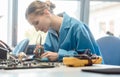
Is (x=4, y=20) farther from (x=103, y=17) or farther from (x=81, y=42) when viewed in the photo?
(x=81, y=42)

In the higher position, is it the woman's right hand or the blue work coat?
the blue work coat

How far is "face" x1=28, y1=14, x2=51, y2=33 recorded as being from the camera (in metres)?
1.72

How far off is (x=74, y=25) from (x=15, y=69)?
0.71m

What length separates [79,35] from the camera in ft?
5.17

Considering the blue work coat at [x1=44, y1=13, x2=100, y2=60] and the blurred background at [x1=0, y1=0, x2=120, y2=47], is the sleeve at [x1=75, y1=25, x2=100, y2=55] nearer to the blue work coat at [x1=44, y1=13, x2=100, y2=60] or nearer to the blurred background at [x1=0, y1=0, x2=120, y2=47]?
the blue work coat at [x1=44, y1=13, x2=100, y2=60]

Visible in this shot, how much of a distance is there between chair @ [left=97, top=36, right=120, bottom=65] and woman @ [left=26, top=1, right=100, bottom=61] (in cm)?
31

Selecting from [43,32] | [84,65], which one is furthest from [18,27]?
[84,65]

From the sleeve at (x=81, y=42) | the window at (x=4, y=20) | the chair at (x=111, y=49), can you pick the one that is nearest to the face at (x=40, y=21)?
the sleeve at (x=81, y=42)

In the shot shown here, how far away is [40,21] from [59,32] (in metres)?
0.16

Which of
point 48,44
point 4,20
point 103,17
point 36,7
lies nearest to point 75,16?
point 103,17

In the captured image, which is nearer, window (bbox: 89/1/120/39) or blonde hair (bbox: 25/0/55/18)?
blonde hair (bbox: 25/0/55/18)

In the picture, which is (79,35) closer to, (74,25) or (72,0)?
(74,25)

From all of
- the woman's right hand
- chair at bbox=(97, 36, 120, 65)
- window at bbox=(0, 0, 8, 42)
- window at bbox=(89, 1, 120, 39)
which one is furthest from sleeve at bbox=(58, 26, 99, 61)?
window at bbox=(89, 1, 120, 39)

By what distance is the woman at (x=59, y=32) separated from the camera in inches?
61.2
